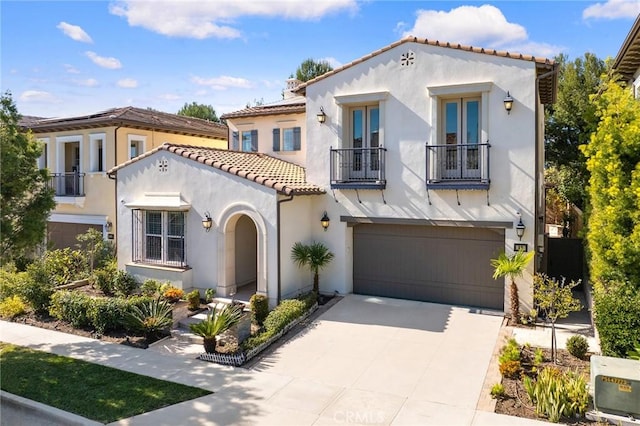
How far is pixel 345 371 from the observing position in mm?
10594

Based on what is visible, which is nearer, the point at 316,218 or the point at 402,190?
the point at 402,190

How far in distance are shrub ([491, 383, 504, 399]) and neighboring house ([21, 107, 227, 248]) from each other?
17932 mm

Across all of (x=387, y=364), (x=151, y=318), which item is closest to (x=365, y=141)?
(x=387, y=364)

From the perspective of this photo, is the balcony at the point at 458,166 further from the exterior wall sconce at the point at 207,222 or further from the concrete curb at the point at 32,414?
the concrete curb at the point at 32,414

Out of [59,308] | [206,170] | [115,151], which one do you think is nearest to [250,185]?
[206,170]

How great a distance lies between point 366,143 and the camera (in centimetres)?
1644

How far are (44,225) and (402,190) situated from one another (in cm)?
1070

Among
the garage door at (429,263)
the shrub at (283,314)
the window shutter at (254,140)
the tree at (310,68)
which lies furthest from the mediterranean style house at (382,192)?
the tree at (310,68)

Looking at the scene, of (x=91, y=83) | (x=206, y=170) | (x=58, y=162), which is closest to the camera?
(x=206, y=170)

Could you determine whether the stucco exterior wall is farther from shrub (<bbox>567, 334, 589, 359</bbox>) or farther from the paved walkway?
shrub (<bbox>567, 334, 589, 359</bbox>)

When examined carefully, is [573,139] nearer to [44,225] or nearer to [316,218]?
[316,218]

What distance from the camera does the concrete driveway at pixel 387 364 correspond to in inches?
348

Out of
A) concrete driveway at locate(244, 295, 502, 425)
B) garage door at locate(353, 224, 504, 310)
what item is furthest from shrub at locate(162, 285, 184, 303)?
garage door at locate(353, 224, 504, 310)

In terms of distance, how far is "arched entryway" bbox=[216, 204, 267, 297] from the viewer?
1511cm
